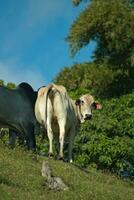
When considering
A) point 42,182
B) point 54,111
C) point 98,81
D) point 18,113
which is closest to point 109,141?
point 54,111

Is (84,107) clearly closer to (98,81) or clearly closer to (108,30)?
(108,30)

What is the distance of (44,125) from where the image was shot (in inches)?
652

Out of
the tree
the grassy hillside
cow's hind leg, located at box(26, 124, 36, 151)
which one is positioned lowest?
the grassy hillside

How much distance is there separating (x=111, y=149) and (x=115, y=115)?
266 centimetres

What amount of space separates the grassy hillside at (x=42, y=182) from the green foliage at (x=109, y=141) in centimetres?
521

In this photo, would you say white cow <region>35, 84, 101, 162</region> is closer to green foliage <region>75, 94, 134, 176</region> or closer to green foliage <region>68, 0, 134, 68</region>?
green foliage <region>75, 94, 134, 176</region>

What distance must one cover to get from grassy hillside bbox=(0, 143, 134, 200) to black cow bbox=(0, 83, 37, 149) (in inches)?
73.8

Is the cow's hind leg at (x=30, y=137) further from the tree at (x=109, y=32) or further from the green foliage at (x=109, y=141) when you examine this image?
the tree at (x=109, y=32)

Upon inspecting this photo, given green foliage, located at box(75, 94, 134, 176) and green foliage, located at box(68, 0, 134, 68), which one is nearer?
green foliage, located at box(75, 94, 134, 176)

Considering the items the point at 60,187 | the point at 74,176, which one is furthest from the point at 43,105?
the point at 60,187

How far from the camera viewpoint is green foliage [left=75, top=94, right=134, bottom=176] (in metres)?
20.8

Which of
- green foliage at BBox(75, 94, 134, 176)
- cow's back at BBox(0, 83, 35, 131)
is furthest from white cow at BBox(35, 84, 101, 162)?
green foliage at BBox(75, 94, 134, 176)

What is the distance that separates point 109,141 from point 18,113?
17.4ft

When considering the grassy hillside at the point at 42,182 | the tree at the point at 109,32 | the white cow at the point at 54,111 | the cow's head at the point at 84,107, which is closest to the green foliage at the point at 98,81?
the tree at the point at 109,32
